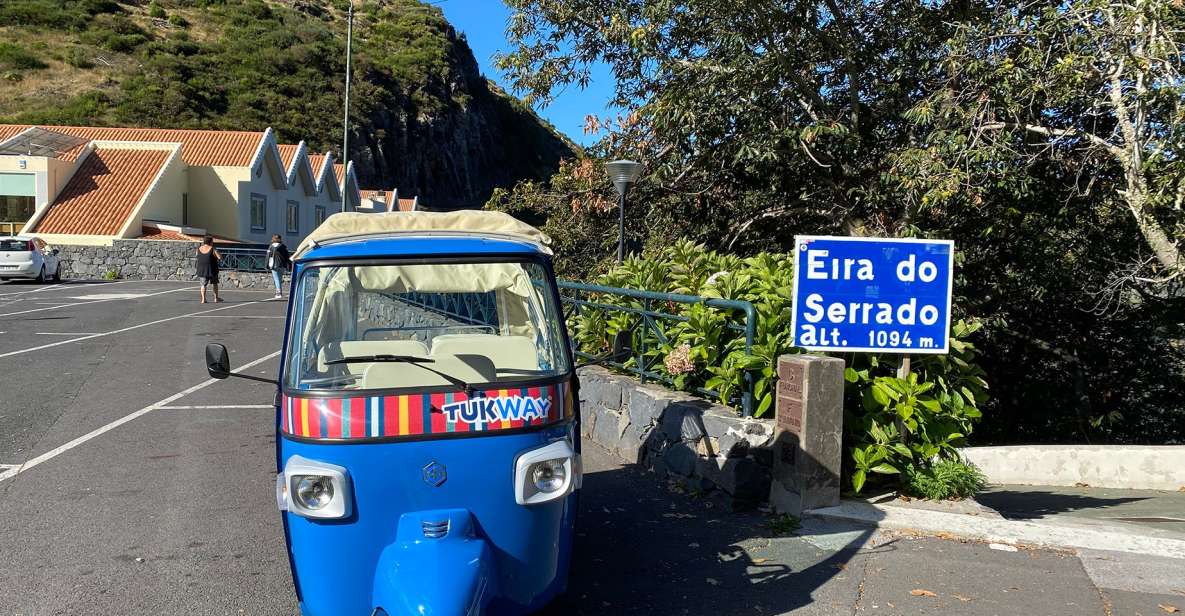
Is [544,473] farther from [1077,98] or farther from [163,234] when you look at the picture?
[163,234]

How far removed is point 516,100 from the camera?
578 inches

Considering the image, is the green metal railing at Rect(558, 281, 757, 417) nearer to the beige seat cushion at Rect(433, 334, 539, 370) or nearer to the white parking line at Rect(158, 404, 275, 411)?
the beige seat cushion at Rect(433, 334, 539, 370)

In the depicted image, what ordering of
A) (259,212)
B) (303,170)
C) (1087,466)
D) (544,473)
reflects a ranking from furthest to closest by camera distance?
(303,170) → (259,212) → (1087,466) → (544,473)

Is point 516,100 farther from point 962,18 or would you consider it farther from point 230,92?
point 230,92

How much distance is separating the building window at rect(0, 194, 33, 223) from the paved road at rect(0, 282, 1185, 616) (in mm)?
31597

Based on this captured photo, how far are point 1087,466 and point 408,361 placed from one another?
8993mm

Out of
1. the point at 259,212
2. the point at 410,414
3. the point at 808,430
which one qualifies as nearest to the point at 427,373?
the point at 410,414

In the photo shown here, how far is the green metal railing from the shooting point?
636cm

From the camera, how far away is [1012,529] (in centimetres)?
565

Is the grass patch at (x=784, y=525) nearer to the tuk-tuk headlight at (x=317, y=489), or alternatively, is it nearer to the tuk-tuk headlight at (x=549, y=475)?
the tuk-tuk headlight at (x=549, y=475)

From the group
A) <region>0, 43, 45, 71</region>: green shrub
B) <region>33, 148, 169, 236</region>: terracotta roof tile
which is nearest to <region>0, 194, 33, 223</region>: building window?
<region>33, 148, 169, 236</region>: terracotta roof tile

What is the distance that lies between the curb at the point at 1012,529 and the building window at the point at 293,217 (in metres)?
42.8

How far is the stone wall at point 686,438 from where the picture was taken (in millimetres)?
6145

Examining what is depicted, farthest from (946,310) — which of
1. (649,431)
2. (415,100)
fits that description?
(415,100)
